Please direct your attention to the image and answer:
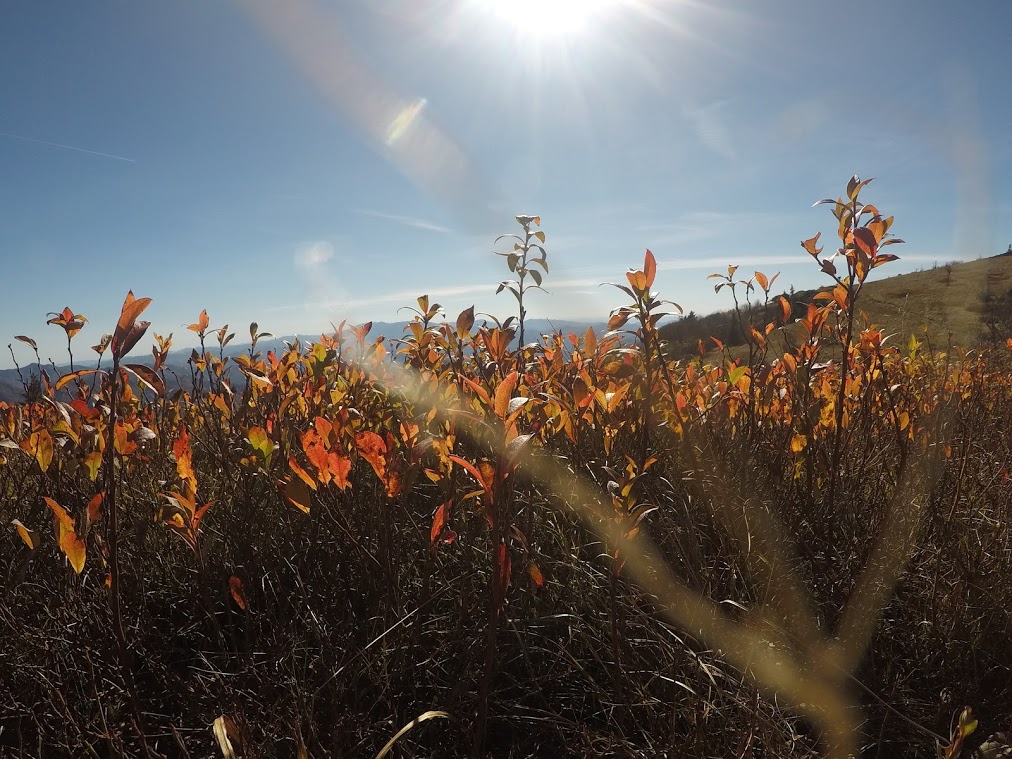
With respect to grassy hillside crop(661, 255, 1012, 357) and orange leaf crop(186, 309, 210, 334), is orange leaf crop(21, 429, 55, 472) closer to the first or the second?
orange leaf crop(186, 309, 210, 334)

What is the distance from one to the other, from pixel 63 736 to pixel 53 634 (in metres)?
0.40

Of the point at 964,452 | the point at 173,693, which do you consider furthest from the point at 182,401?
the point at 964,452

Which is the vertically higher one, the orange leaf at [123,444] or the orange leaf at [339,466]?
the orange leaf at [123,444]

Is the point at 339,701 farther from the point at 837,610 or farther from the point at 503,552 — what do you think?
the point at 837,610

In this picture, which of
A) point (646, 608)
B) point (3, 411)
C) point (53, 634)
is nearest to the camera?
point (53, 634)

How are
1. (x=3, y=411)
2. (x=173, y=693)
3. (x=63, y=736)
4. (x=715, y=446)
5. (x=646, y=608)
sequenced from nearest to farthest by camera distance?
1. (x=63, y=736)
2. (x=173, y=693)
3. (x=646, y=608)
4. (x=715, y=446)
5. (x=3, y=411)

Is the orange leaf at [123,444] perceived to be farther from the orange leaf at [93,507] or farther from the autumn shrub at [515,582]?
the orange leaf at [93,507]

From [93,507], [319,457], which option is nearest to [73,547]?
[93,507]

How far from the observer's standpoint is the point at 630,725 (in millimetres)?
1433

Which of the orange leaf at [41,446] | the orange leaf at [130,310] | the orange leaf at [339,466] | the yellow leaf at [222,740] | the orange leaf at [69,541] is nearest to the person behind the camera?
the yellow leaf at [222,740]

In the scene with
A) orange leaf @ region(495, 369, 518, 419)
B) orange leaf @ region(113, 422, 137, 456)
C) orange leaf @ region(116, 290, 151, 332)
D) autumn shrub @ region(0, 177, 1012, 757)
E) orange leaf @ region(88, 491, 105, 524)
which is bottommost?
autumn shrub @ region(0, 177, 1012, 757)

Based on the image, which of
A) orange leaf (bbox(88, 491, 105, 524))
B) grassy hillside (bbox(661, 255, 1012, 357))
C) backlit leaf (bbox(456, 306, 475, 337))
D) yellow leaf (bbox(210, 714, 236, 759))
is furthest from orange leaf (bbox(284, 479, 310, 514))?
grassy hillside (bbox(661, 255, 1012, 357))

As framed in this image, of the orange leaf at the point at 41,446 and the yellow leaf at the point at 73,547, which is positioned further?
the orange leaf at the point at 41,446

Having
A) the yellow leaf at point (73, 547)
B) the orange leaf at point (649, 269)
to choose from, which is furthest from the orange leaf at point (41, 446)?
the orange leaf at point (649, 269)
